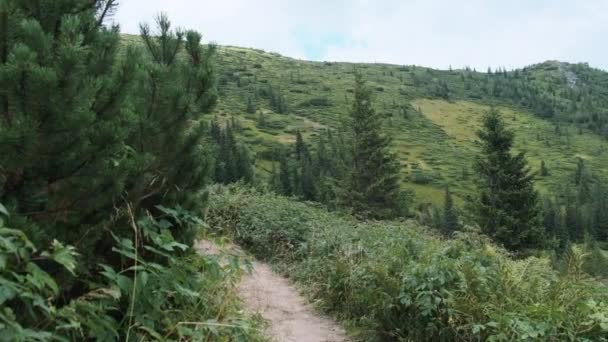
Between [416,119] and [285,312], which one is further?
[416,119]

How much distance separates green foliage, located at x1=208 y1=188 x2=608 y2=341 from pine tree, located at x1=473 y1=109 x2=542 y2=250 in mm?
25052

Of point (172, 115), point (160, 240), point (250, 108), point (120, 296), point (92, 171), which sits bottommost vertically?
point (250, 108)

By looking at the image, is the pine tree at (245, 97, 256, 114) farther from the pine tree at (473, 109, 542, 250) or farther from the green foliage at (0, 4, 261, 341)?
the green foliage at (0, 4, 261, 341)

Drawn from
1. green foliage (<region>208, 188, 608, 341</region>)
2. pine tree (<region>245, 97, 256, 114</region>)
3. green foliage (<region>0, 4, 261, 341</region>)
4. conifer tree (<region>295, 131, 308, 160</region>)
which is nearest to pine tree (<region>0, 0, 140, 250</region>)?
green foliage (<region>0, 4, 261, 341</region>)

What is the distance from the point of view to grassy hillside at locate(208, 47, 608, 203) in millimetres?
128625

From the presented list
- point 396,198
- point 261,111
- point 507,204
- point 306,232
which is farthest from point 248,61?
point 306,232

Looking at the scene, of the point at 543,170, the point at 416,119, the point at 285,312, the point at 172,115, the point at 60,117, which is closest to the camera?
the point at 60,117

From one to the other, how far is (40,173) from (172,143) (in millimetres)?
1455

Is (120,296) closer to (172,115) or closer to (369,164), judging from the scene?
(172,115)

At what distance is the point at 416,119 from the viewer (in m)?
165

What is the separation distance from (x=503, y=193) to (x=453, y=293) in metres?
29.3

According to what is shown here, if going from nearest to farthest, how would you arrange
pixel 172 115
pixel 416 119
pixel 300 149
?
1. pixel 172 115
2. pixel 300 149
3. pixel 416 119

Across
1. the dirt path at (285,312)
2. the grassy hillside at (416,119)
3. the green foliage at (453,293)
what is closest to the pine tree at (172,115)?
the dirt path at (285,312)

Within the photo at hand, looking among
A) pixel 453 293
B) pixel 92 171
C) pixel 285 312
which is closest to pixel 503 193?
pixel 285 312
